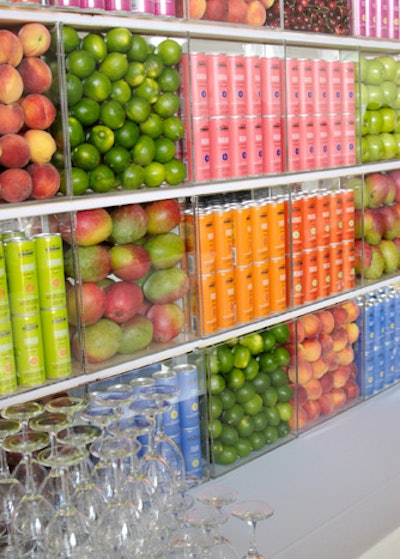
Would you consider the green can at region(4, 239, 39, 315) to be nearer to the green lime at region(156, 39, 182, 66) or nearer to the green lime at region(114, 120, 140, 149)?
the green lime at region(114, 120, 140, 149)

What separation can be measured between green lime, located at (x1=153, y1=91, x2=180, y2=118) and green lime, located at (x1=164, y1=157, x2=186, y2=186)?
0.14 m

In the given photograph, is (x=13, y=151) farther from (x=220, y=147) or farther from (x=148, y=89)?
(x=220, y=147)

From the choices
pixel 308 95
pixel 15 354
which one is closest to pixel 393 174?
pixel 308 95

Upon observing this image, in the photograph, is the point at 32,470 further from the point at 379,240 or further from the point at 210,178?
the point at 379,240

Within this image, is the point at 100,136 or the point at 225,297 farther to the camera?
the point at 225,297

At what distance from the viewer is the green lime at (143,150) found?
2254mm

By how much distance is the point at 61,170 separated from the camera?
208 centimetres

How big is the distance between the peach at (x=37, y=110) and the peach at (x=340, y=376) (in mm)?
1668

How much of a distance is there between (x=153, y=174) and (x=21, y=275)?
0.53 meters

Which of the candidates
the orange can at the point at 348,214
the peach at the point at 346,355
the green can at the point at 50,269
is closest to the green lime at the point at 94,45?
the green can at the point at 50,269

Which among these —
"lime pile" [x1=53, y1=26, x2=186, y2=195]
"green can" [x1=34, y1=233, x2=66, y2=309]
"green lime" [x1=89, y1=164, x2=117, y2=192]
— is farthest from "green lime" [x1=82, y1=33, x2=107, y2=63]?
"green can" [x1=34, y1=233, x2=66, y2=309]

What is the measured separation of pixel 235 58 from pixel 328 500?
1.43 m

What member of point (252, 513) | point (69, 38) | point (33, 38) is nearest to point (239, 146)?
point (69, 38)

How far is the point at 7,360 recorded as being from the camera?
2018mm
